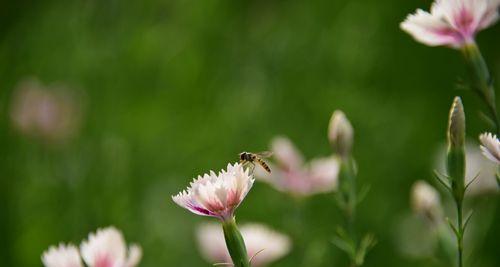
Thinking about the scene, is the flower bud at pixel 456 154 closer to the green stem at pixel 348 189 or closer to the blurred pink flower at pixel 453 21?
the blurred pink flower at pixel 453 21

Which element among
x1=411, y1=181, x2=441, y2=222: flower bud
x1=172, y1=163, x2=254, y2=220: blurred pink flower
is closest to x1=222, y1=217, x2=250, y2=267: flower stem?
x1=172, y1=163, x2=254, y2=220: blurred pink flower

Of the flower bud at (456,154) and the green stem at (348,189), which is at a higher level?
the green stem at (348,189)

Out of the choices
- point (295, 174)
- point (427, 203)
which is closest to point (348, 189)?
point (427, 203)

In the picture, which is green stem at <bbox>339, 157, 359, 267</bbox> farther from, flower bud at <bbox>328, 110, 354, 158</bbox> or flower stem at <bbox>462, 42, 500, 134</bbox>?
flower stem at <bbox>462, 42, 500, 134</bbox>

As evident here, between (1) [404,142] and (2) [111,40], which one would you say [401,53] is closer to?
(1) [404,142]

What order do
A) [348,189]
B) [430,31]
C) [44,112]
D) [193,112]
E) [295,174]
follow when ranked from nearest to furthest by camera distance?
[430,31]
[348,189]
[295,174]
[44,112]
[193,112]

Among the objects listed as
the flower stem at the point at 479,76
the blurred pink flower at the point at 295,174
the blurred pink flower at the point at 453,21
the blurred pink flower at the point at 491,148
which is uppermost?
the blurred pink flower at the point at 295,174

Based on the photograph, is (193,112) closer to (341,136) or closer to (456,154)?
Answer: (341,136)

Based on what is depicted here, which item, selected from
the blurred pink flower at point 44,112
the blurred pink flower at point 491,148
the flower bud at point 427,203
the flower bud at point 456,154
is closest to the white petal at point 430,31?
the flower bud at point 456,154
